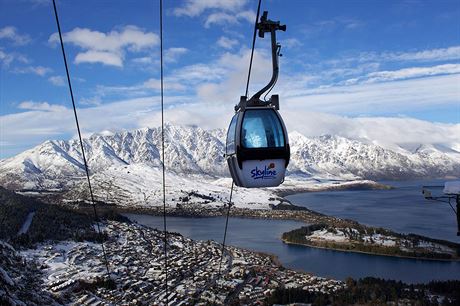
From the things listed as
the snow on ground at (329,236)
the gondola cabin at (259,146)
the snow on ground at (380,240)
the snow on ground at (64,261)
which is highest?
the gondola cabin at (259,146)

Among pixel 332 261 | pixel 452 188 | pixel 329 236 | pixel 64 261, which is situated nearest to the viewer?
pixel 452 188

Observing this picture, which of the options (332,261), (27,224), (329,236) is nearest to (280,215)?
(329,236)

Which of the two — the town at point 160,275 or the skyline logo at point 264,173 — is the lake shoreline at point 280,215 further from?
the skyline logo at point 264,173

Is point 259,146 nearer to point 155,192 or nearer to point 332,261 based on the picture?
point 332,261

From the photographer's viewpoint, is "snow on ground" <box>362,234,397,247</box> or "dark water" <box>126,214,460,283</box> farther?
"snow on ground" <box>362,234,397,247</box>

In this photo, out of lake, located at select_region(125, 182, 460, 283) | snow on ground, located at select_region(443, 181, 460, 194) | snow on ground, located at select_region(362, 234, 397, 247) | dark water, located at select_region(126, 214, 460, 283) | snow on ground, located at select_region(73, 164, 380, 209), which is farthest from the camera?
snow on ground, located at select_region(73, 164, 380, 209)

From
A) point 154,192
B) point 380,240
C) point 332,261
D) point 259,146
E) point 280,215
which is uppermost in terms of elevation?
point 259,146

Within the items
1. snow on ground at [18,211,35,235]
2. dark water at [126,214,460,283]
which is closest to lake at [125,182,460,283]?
dark water at [126,214,460,283]

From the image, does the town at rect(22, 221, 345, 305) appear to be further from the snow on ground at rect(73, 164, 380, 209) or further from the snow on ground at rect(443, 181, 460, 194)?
the snow on ground at rect(73, 164, 380, 209)

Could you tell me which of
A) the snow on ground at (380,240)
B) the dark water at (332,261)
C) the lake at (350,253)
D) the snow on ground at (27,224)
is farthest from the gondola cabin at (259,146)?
the snow on ground at (380,240)
